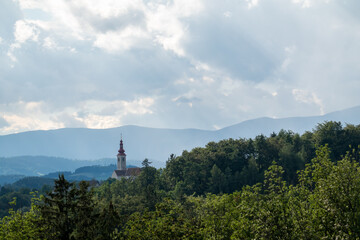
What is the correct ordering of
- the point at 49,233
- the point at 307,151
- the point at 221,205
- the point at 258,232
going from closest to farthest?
the point at 258,232 < the point at 49,233 < the point at 221,205 < the point at 307,151

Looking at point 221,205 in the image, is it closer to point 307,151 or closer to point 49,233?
point 49,233

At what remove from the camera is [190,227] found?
35.3 metres

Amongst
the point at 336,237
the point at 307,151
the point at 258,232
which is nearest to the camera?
the point at 336,237

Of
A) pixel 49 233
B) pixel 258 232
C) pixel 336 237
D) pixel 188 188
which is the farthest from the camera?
pixel 188 188

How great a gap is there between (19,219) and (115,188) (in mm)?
72618

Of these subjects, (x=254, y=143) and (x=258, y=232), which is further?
(x=254, y=143)

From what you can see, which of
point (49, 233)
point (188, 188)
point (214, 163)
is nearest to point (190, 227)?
point (49, 233)

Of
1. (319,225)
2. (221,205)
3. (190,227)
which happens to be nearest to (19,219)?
(190,227)

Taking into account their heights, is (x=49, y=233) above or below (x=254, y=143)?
below

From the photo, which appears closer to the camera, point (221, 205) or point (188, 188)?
point (221, 205)

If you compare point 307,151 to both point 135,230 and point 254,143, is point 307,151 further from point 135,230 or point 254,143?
point 135,230

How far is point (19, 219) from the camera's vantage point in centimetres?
3372

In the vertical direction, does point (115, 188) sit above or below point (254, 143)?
below

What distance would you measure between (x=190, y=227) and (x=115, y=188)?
73162mm
